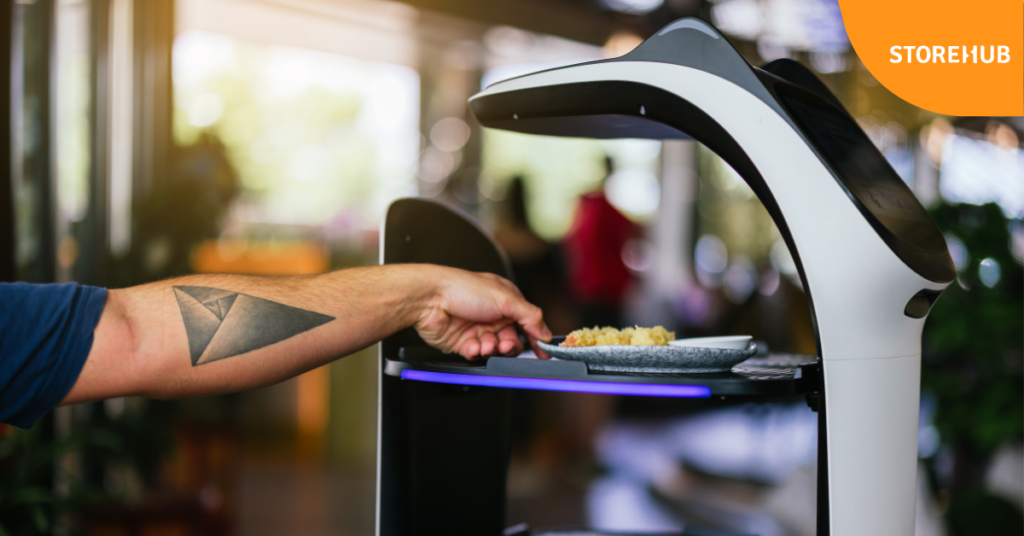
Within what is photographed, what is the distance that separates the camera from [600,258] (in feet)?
12.3

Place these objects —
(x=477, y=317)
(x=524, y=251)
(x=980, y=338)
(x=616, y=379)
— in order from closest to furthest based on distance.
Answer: (x=616, y=379) < (x=477, y=317) < (x=980, y=338) < (x=524, y=251)

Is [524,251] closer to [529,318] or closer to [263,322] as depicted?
[529,318]

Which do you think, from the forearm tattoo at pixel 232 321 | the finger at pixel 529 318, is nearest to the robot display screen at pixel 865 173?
the finger at pixel 529 318

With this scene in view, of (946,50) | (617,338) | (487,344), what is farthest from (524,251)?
(617,338)

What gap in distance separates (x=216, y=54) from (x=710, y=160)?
4122 mm

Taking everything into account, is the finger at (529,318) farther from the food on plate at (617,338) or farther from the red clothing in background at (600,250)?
the red clothing in background at (600,250)

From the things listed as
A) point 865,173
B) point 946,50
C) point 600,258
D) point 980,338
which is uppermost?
point 946,50

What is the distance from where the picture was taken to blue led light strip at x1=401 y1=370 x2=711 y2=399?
2.35ft

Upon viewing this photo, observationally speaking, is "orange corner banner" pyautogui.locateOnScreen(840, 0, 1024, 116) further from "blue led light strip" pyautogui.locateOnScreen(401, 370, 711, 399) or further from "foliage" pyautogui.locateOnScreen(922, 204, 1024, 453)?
"foliage" pyautogui.locateOnScreen(922, 204, 1024, 453)

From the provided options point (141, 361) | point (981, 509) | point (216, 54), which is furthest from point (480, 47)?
point (141, 361)

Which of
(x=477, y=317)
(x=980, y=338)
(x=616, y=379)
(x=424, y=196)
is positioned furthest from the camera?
(x=424, y=196)

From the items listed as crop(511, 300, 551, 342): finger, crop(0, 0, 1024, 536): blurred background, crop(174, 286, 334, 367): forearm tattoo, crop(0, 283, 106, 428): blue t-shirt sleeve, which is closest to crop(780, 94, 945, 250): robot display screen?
crop(511, 300, 551, 342): finger

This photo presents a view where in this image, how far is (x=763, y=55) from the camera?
582cm

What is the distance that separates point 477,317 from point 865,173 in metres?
0.48
